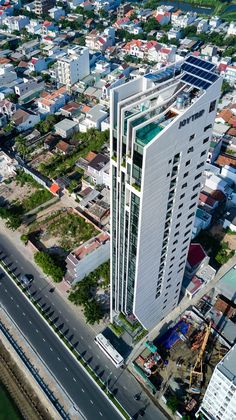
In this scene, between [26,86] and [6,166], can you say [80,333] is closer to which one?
[6,166]

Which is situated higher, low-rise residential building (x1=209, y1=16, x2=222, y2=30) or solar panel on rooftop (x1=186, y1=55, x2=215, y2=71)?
low-rise residential building (x1=209, y1=16, x2=222, y2=30)

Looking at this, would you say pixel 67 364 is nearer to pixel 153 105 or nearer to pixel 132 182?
pixel 132 182

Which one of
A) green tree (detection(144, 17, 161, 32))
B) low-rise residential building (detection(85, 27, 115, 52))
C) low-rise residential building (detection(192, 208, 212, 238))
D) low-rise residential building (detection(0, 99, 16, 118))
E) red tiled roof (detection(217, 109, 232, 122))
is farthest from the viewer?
green tree (detection(144, 17, 161, 32))

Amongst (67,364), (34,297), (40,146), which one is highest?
(40,146)

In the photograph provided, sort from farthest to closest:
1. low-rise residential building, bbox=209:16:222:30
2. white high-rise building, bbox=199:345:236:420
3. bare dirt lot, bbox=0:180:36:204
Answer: low-rise residential building, bbox=209:16:222:30, bare dirt lot, bbox=0:180:36:204, white high-rise building, bbox=199:345:236:420

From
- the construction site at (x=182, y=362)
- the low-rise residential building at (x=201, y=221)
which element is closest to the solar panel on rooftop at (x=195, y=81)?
the construction site at (x=182, y=362)

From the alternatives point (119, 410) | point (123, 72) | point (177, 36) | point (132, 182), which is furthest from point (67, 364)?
point (177, 36)

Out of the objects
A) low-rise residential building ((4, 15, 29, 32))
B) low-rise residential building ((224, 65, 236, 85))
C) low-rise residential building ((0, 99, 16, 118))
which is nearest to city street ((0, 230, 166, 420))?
low-rise residential building ((0, 99, 16, 118))

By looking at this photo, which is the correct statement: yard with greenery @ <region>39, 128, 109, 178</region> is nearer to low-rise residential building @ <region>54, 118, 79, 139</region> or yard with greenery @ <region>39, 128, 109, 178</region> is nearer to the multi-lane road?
low-rise residential building @ <region>54, 118, 79, 139</region>
